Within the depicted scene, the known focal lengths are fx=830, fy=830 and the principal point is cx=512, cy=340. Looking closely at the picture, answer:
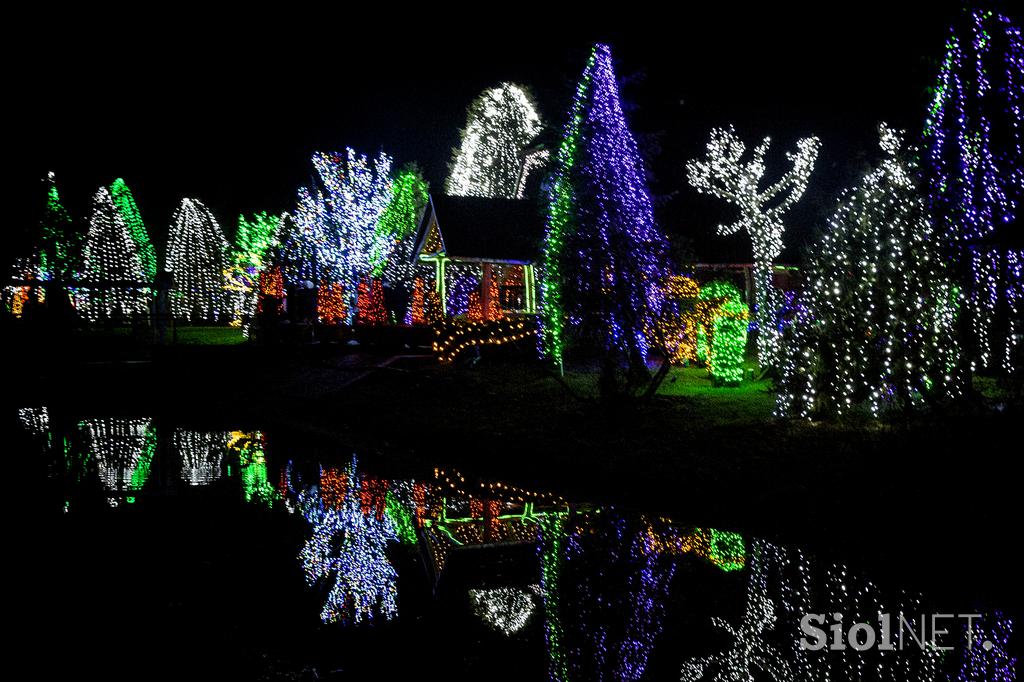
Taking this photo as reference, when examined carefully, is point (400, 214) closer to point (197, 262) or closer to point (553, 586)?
point (197, 262)

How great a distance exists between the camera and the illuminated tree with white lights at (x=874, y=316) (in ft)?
36.3

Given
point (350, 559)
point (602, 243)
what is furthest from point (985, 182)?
point (350, 559)

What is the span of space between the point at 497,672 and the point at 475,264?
27782 mm

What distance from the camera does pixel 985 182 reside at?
10852mm

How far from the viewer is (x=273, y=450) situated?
12.2 m

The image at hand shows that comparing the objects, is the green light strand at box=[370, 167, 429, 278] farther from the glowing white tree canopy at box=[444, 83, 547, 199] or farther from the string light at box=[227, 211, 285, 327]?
the string light at box=[227, 211, 285, 327]

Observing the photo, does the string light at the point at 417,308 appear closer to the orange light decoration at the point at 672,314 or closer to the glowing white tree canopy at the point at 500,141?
the orange light decoration at the point at 672,314

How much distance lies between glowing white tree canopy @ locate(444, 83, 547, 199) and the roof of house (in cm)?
2009

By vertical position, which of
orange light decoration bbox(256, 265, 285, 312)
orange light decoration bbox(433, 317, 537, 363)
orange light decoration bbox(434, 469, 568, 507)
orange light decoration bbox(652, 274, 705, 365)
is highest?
orange light decoration bbox(256, 265, 285, 312)

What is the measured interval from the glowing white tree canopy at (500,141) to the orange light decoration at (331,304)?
54.3ft

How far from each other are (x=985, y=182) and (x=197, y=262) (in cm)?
6356

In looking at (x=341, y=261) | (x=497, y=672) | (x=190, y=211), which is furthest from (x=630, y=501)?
(x=190, y=211)

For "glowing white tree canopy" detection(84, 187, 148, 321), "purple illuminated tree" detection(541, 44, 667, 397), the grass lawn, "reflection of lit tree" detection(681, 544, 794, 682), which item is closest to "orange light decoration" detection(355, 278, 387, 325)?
the grass lawn

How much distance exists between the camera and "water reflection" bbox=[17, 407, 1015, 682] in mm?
4559
